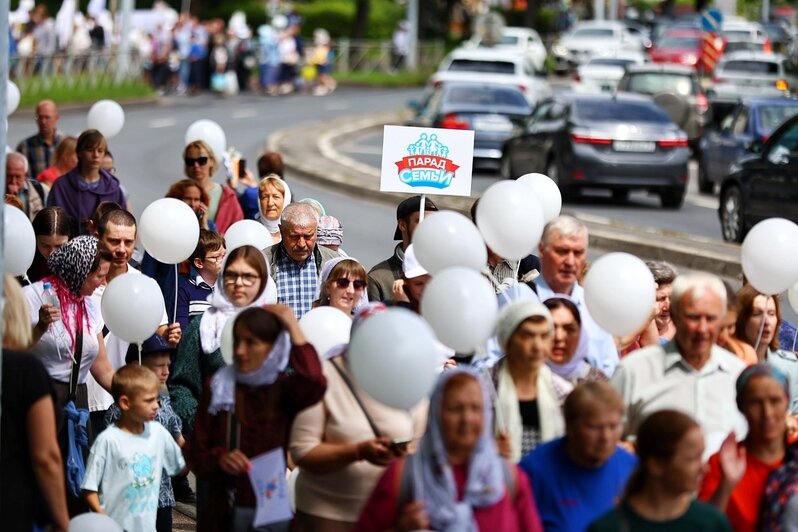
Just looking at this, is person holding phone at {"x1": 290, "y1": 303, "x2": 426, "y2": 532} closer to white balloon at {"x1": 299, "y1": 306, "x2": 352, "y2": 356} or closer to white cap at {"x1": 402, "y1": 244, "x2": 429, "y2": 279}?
white balloon at {"x1": 299, "y1": 306, "x2": 352, "y2": 356}

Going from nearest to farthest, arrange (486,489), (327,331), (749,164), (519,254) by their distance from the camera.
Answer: (486,489) < (327,331) < (519,254) < (749,164)

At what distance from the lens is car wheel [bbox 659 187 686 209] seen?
82.1ft

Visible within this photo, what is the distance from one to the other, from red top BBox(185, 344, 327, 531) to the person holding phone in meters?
0.08

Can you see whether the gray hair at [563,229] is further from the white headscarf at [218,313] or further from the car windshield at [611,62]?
the car windshield at [611,62]

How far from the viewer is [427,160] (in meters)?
10.1

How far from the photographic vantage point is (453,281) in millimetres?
6543

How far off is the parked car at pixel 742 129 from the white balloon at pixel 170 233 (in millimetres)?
17204

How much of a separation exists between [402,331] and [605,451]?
2.56ft

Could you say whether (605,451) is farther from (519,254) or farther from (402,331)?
(519,254)

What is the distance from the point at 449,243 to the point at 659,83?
28308mm

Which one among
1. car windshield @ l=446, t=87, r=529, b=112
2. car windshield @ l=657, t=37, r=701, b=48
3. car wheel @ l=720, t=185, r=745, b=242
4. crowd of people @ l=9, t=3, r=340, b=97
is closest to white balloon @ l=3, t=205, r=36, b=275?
car wheel @ l=720, t=185, r=745, b=242

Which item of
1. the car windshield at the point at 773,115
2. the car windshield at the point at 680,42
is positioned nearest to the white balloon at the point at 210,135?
the car windshield at the point at 773,115

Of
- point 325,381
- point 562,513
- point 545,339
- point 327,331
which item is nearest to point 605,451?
point 562,513

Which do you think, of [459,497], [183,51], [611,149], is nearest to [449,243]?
[459,497]
